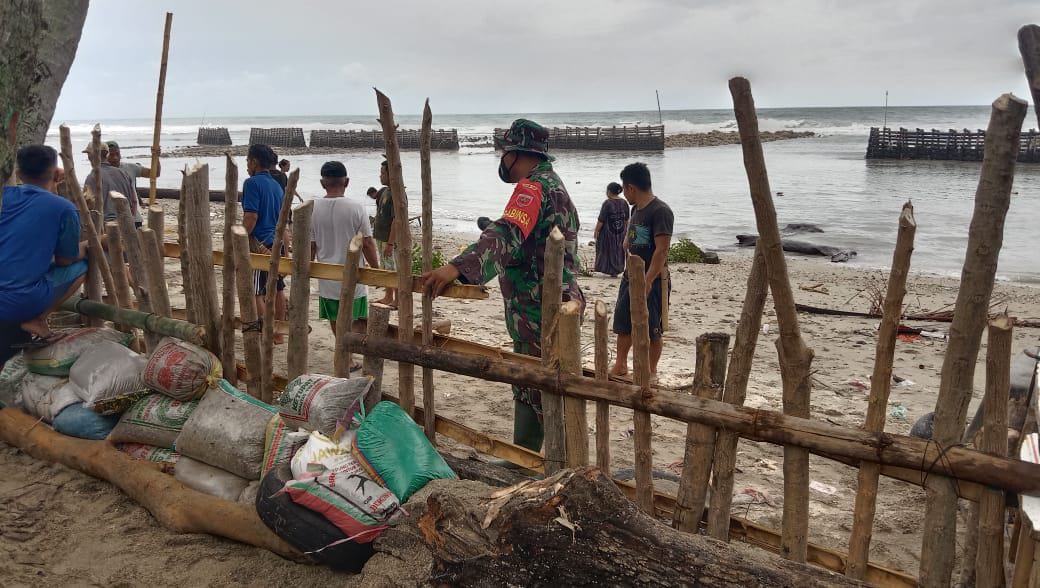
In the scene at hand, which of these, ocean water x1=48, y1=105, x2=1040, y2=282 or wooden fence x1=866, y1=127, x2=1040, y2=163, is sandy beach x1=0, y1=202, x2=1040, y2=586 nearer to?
ocean water x1=48, y1=105, x2=1040, y2=282

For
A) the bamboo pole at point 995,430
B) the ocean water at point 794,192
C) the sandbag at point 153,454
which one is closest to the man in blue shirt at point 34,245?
the sandbag at point 153,454

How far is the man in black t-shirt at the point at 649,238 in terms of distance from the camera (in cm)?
535

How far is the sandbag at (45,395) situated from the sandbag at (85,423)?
0.24 feet

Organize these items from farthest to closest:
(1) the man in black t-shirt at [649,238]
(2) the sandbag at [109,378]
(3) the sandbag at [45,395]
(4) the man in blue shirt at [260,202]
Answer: (4) the man in blue shirt at [260,202] < (1) the man in black t-shirt at [649,238] < (3) the sandbag at [45,395] < (2) the sandbag at [109,378]

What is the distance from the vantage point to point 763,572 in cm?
212

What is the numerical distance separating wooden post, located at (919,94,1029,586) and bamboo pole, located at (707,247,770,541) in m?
0.61

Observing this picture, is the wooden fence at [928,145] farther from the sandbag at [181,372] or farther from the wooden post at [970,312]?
the sandbag at [181,372]

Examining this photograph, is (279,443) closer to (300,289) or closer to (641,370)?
(300,289)

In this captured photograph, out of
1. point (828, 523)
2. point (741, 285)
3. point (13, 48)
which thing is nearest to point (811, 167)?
point (741, 285)

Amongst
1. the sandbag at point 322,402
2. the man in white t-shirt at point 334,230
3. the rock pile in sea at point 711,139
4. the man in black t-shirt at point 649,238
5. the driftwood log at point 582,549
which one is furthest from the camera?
the rock pile in sea at point 711,139

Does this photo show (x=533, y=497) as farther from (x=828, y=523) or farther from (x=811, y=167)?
(x=811, y=167)

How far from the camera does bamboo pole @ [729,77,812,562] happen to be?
2281mm

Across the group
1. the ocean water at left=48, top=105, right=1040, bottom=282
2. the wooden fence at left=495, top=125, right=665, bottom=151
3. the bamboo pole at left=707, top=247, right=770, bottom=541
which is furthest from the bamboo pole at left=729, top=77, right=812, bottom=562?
the wooden fence at left=495, top=125, right=665, bottom=151

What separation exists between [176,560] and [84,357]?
1605 mm
